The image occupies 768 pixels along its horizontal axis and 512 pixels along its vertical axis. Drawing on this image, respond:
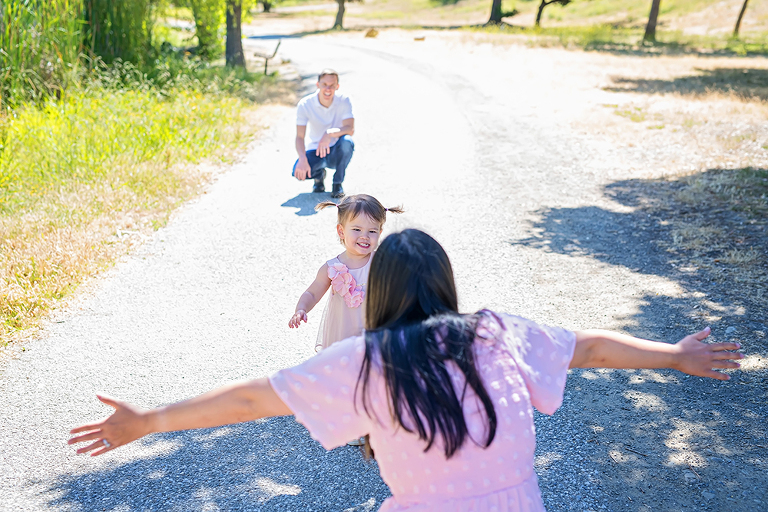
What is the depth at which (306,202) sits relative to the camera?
7895 mm

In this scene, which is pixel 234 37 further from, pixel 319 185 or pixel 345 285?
pixel 345 285

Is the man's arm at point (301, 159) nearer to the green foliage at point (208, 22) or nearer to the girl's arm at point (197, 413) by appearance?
the girl's arm at point (197, 413)

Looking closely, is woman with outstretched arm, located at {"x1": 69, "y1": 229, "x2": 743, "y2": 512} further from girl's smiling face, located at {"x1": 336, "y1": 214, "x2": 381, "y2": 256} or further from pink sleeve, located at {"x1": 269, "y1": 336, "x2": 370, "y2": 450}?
girl's smiling face, located at {"x1": 336, "y1": 214, "x2": 381, "y2": 256}

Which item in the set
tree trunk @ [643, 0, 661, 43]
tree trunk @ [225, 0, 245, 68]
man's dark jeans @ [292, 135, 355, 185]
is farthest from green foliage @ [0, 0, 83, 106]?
tree trunk @ [643, 0, 661, 43]

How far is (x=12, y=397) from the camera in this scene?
400 centimetres

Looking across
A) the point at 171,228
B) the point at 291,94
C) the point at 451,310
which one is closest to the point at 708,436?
the point at 451,310

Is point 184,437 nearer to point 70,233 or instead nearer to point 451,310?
point 451,310

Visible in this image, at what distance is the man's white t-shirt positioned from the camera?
24.5ft

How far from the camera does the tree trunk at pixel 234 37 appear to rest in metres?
19.1

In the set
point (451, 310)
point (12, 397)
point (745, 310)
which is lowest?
point (12, 397)

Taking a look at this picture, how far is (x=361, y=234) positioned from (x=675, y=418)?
6.45ft

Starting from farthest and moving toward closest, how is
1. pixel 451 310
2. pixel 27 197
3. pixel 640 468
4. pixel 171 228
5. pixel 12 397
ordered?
pixel 27 197, pixel 171 228, pixel 12 397, pixel 640 468, pixel 451 310

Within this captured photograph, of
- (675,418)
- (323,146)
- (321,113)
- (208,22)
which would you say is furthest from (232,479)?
(208,22)

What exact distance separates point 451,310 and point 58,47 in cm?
1182
